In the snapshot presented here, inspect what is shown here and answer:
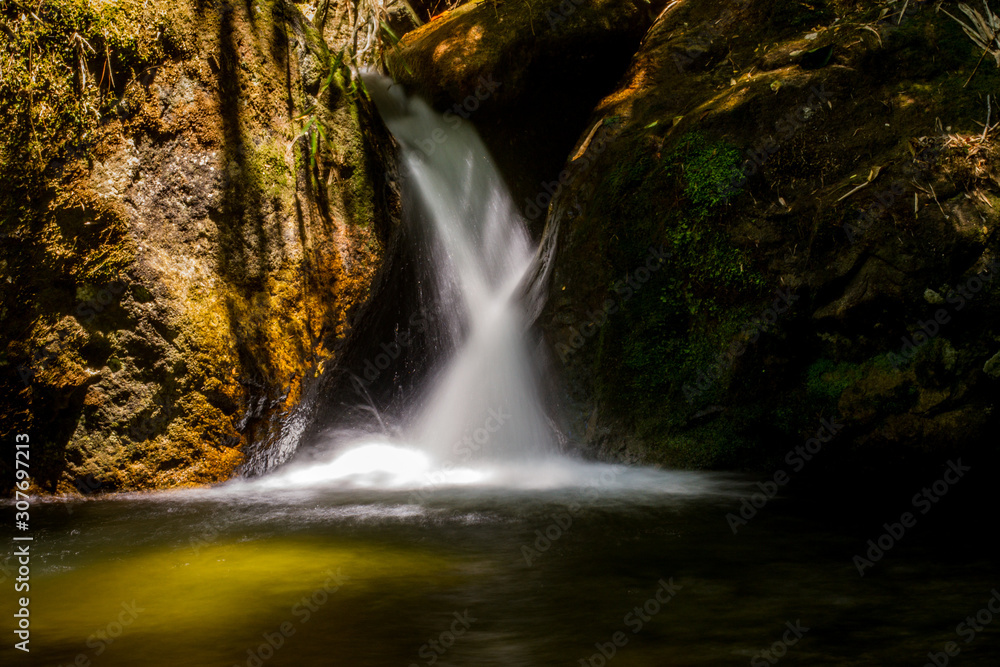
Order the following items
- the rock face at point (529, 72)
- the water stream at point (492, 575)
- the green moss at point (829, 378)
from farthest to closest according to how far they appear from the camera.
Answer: the rock face at point (529, 72) < the green moss at point (829, 378) < the water stream at point (492, 575)

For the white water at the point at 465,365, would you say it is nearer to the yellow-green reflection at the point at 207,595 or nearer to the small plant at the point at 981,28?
the yellow-green reflection at the point at 207,595

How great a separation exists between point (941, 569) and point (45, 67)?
20.7 feet

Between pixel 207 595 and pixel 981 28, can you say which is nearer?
pixel 207 595

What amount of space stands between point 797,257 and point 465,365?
10.3ft

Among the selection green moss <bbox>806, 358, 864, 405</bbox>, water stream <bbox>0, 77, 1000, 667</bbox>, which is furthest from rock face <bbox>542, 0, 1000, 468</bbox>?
water stream <bbox>0, 77, 1000, 667</bbox>

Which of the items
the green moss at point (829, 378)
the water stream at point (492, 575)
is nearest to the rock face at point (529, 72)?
the green moss at point (829, 378)

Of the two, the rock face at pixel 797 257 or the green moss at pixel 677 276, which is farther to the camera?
the green moss at pixel 677 276

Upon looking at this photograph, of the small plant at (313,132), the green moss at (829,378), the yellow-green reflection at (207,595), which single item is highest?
the small plant at (313,132)

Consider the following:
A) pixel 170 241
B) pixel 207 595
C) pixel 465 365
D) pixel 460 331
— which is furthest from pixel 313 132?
pixel 207 595

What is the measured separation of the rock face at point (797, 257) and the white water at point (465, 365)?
555mm

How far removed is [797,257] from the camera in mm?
5430

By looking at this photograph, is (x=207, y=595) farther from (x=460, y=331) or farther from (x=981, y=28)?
(x=981, y=28)

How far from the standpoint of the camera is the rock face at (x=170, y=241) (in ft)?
16.5

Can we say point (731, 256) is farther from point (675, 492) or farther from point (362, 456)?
point (362, 456)
